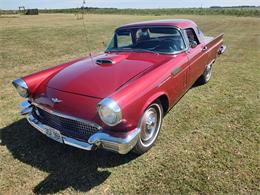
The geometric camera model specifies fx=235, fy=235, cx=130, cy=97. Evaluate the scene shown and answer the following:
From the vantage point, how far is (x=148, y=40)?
176 inches

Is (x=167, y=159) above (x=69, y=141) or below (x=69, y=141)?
below

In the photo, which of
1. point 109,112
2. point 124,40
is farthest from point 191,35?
point 109,112

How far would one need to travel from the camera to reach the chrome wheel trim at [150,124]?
125 inches

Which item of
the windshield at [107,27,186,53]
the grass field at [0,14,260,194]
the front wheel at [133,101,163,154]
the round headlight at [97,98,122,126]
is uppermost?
the windshield at [107,27,186,53]

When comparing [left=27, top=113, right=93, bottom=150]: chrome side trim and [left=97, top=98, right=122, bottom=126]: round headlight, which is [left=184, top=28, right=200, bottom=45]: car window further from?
[left=27, top=113, right=93, bottom=150]: chrome side trim

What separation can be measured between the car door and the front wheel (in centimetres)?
129

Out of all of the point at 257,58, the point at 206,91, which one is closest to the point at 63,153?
the point at 206,91

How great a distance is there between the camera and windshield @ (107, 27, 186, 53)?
4.17 meters

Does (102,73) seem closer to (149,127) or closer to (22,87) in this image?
(149,127)

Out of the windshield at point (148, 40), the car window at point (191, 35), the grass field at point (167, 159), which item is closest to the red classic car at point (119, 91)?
the windshield at point (148, 40)

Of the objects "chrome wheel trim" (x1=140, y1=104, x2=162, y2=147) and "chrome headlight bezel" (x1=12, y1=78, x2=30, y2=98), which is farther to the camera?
"chrome headlight bezel" (x1=12, y1=78, x2=30, y2=98)

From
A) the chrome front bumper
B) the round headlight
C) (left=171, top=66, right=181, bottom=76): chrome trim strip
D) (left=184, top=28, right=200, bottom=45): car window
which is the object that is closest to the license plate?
the chrome front bumper

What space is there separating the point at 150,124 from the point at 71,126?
1.08 m

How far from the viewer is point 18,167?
3137 millimetres
